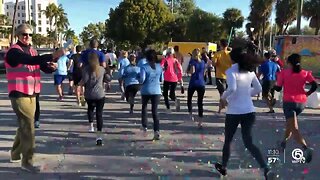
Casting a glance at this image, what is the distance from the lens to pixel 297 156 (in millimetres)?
7008

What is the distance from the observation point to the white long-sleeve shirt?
5.66 metres

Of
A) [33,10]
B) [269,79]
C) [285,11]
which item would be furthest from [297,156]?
[33,10]

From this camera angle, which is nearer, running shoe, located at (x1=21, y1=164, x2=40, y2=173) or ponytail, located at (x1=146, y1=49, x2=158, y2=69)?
running shoe, located at (x1=21, y1=164, x2=40, y2=173)

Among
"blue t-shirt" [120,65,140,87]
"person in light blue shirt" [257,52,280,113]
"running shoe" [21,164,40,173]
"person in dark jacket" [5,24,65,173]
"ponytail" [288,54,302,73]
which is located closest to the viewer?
"person in dark jacket" [5,24,65,173]

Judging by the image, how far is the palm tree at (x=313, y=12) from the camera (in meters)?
45.1

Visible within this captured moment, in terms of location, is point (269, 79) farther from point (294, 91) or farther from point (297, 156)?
point (297, 156)

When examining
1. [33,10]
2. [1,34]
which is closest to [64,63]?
[1,34]

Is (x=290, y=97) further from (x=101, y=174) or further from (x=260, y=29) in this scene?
(x=260, y=29)

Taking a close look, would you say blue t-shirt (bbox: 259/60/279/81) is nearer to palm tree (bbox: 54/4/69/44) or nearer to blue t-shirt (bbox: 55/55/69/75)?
blue t-shirt (bbox: 55/55/69/75)

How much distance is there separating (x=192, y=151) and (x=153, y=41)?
A: 1783 inches

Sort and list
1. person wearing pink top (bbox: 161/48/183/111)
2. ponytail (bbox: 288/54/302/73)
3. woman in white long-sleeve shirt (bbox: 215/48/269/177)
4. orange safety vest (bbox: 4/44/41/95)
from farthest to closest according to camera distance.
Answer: person wearing pink top (bbox: 161/48/183/111)
ponytail (bbox: 288/54/302/73)
orange safety vest (bbox: 4/44/41/95)
woman in white long-sleeve shirt (bbox: 215/48/269/177)

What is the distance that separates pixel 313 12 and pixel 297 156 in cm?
4182

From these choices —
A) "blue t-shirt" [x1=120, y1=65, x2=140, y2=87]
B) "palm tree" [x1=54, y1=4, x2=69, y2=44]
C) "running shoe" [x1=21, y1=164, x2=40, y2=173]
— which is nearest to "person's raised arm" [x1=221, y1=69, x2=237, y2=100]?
"running shoe" [x1=21, y1=164, x2=40, y2=173]

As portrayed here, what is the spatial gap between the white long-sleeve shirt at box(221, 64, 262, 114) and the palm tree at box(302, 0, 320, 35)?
41.9 m
